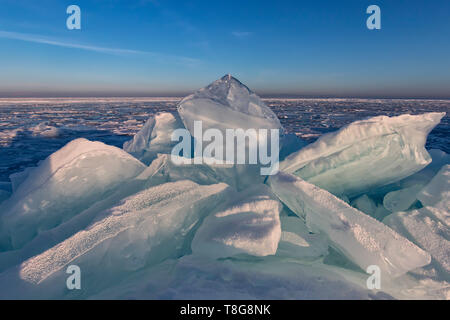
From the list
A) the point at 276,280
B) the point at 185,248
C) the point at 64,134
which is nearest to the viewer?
the point at 276,280

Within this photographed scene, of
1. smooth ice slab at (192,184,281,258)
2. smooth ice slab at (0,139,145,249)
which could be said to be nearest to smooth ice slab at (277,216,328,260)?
smooth ice slab at (192,184,281,258)

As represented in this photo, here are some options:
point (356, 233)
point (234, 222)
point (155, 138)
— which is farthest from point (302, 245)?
point (155, 138)

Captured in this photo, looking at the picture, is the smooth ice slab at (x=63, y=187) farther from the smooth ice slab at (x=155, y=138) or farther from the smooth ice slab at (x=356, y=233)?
the smooth ice slab at (x=356, y=233)

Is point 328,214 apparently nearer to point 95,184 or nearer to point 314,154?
point 314,154

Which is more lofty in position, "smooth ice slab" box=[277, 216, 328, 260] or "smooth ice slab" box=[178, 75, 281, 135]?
"smooth ice slab" box=[178, 75, 281, 135]

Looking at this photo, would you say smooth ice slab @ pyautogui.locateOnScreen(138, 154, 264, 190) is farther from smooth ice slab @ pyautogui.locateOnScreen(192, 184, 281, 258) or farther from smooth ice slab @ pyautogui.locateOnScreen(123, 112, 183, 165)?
smooth ice slab @ pyautogui.locateOnScreen(123, 112, 183, 165)
